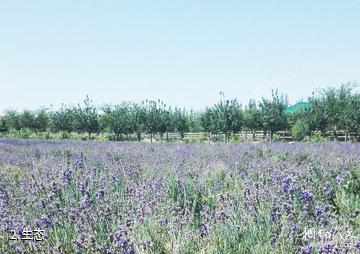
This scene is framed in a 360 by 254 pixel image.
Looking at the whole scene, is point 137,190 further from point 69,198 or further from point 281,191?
point 281,191

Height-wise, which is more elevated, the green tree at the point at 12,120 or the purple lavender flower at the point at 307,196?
the green tree at the point at 12,120

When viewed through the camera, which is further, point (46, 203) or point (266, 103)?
point (266, 103)

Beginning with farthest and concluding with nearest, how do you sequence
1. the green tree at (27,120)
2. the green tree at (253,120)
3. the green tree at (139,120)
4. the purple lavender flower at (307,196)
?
the green tree at (27,120) → the green tree at (139,120) → the green tree at (253,120) → the purple lavender flower at (307,196)

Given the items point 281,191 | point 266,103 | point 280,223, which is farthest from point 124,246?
point 266,103

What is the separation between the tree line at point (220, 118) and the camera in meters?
32.4

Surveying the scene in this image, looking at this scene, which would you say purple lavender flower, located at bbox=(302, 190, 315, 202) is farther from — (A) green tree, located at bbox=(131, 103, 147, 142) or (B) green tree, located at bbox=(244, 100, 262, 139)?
(A) green tree, located at bbox=(131, 103, 147, 142)

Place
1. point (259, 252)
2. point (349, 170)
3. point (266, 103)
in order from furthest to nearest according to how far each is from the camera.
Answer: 1. point (266, 103)
2. point (349, 170)
3. point (259, 252)

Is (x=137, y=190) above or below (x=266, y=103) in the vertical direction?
below

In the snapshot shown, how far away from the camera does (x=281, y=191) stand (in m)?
4.39

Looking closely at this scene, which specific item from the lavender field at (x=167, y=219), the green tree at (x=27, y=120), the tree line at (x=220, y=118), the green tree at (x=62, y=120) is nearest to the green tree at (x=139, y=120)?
the tree line at (x=220, y=118)

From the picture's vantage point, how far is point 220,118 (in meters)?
33.7

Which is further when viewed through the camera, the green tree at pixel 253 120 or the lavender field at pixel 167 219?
the green tree at pixel 253 120

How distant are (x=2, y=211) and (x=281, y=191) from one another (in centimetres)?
277

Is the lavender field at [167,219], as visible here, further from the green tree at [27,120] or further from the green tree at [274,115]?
the green tree at [27,120]
